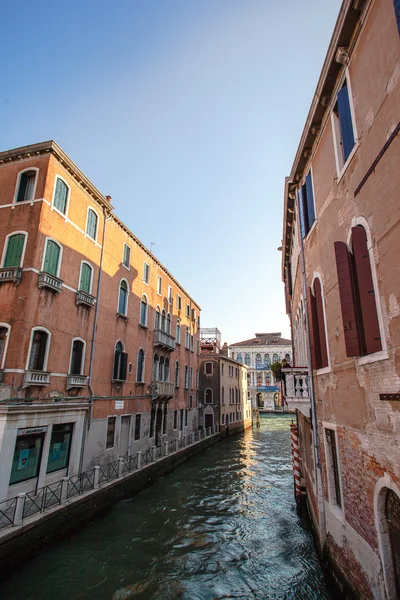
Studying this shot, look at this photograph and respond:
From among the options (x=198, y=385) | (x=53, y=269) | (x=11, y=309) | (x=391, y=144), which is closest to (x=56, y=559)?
(x=11, y=309)

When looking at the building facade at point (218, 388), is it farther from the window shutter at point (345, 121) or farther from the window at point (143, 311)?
the window shutter at point (345, 121)

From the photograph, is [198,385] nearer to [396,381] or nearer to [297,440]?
[297,440]

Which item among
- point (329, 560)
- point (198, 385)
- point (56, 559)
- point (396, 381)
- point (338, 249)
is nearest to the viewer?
point (396, 381)

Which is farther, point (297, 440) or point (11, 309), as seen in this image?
point (297, 440)

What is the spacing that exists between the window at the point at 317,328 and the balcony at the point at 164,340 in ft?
42.6

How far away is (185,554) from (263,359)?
63.5m

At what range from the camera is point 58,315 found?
11.7 meters

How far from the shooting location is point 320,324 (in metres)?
7.68

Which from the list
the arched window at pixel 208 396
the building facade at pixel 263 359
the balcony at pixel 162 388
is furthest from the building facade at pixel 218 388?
the building facade at pixel 263 359

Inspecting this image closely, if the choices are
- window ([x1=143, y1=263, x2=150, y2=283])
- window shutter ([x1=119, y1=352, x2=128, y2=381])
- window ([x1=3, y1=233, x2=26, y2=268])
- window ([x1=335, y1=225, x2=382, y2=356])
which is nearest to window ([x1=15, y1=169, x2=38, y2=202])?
window ([x1=3, y1=233, x2=26, y2=268])

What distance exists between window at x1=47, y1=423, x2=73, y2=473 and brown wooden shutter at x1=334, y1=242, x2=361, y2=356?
9.86m

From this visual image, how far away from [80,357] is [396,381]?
11.3m

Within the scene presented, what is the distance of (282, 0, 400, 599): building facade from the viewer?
432 centimetres

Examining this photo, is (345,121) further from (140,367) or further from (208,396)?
(208,396)
